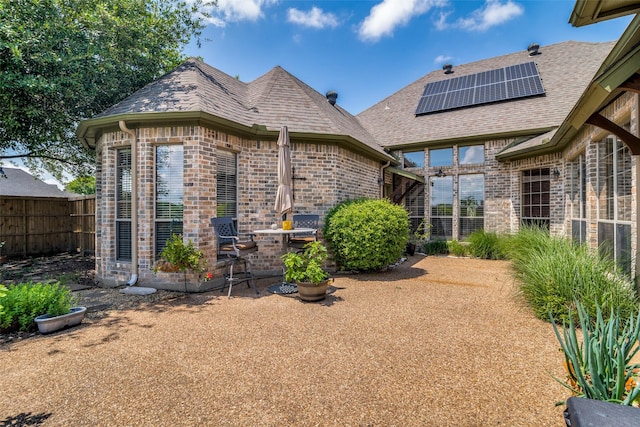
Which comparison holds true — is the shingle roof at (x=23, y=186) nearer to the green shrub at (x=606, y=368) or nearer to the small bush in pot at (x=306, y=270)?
the small bush in pot at (x=306, y=270)

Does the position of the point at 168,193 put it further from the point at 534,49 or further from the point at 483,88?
the point at 534,49

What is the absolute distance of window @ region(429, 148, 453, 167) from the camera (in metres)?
10.7

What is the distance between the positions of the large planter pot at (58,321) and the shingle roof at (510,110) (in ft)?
34.4

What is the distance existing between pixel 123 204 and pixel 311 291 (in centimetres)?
461

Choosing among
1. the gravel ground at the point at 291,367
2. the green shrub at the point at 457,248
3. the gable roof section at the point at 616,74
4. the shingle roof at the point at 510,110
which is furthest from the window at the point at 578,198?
the gravel ground at the point at 291,367

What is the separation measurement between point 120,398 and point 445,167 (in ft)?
35.8

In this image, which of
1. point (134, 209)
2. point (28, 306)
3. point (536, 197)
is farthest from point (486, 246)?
point (28, 306)

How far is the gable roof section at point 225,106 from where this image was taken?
5.79 meters

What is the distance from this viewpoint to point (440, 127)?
36.4ft

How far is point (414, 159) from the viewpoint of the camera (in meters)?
11.4

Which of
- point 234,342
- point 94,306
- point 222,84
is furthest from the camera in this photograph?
point 222,84

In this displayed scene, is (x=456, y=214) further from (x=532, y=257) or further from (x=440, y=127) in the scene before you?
(x=532, y=257)

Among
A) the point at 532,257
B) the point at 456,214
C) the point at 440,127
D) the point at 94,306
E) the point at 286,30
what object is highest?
the point at 286,30

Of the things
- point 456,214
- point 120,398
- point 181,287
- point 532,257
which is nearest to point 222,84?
point 181,287
